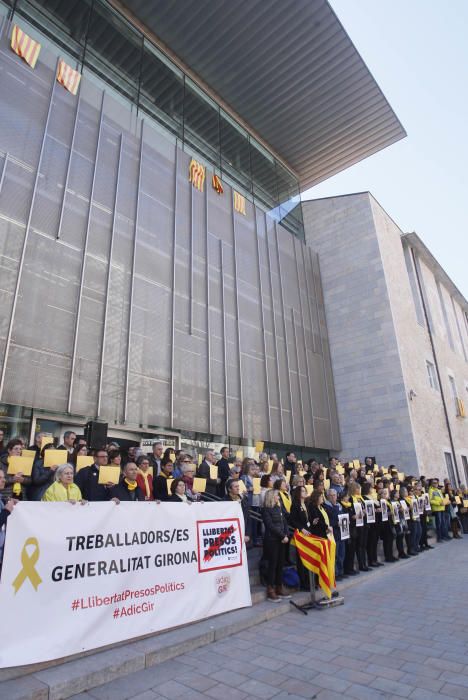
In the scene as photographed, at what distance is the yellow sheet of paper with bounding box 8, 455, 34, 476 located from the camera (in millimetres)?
6051

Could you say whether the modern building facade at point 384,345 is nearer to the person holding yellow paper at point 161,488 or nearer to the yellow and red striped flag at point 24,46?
the person holding yellow paper at point 161,488

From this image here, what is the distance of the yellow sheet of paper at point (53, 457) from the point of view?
6.38m

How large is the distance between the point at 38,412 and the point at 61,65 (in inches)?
417

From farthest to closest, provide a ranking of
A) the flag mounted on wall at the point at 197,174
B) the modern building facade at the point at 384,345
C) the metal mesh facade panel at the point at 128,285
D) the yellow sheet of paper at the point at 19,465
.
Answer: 1. the modern building facade at the point at 384,345
2. the flag mounted on wall at the point at 197,174
3. the metal mesh facade panel at the point at 128,285
4. the yellow sheet of paper at the point at 19,465

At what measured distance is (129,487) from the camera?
242 inches

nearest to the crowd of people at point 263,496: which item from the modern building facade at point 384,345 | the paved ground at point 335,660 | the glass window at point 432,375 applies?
the paved ground at point 335,660

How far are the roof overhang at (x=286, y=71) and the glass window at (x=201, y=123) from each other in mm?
859

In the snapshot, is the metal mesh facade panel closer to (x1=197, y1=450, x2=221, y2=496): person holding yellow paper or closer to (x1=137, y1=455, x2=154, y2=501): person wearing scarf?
(x1=197, y1=450, x2=221, y2=496): person holding yellow paper

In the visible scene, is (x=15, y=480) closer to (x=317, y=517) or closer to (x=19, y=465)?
(x=19, y=465)

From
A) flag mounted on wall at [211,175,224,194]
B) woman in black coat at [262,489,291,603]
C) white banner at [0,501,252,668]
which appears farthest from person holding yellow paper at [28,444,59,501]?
flag mounted on wall at [211,175,224,194]

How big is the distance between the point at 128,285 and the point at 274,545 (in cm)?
880

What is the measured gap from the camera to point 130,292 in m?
12.5

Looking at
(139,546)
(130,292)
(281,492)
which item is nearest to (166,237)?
(130,292)

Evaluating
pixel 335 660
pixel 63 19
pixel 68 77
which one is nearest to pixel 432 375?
pixel 68 77
